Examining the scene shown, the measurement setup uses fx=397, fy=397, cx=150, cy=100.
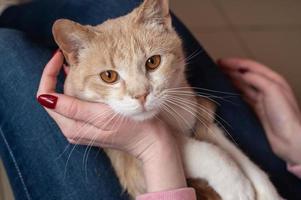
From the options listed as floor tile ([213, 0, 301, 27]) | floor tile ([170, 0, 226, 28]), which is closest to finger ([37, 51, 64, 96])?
floor tile ([170, 0, 226, 28])

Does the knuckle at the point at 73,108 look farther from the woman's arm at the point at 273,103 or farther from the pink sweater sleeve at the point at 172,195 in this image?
the woman's arm at the point at 273,103

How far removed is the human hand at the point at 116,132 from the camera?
822mm

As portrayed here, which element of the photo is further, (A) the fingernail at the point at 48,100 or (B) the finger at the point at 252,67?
(B) the finger at the point at 252,67

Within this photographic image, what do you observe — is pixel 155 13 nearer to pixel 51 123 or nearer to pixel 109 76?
pixel 109 76

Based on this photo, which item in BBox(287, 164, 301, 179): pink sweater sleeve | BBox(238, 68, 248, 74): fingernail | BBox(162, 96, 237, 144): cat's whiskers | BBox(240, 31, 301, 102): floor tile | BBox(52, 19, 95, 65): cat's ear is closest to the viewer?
BBox(52, 19, 95, 65): cat's ear

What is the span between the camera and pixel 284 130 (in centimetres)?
115

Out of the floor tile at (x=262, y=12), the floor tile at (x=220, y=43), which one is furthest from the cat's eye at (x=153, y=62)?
the floor tile at (x=262, y=12)

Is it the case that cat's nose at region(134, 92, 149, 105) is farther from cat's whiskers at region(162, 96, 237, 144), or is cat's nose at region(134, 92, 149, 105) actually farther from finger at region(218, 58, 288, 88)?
finger at region(218, 58, 288, 88)

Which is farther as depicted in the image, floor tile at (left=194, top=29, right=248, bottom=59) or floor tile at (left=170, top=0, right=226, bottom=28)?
floor tile at (left=170, top=0, right=226, bottom=28)

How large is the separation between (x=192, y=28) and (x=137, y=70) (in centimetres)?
137

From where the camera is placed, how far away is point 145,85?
0.81 metres

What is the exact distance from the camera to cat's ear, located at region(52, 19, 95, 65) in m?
0.79

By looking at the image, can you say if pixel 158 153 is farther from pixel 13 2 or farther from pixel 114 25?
pixel 13 2

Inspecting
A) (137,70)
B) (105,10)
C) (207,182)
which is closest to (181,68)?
(137,70)
